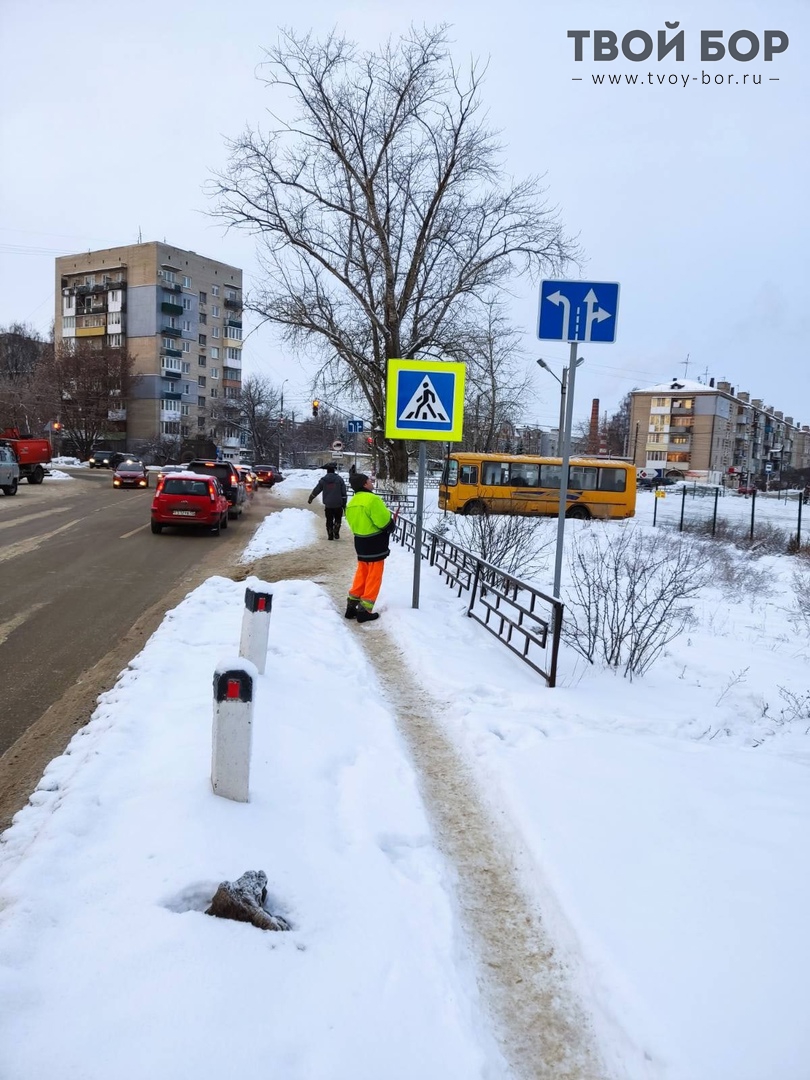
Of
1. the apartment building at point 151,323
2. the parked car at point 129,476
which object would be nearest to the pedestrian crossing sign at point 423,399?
the parked car at point 129,476

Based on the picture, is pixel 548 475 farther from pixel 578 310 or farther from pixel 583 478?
pixel 578 310

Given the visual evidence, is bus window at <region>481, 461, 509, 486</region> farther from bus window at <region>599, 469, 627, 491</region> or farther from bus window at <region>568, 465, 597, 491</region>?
bus window at <region>599, 469, 627, 491</region>

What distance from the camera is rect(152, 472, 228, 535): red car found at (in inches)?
682

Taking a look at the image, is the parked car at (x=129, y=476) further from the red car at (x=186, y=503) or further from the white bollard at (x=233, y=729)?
the white bollard at (x=233, y=729)

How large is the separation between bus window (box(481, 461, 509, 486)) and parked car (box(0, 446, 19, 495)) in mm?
18572

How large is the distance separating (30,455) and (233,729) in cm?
3588

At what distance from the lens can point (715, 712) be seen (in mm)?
6223

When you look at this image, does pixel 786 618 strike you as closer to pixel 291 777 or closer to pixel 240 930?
pixel 291 777

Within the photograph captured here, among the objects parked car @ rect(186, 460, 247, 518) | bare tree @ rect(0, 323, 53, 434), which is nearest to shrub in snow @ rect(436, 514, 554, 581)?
parked car @ rect(186, 460, 247, 518)

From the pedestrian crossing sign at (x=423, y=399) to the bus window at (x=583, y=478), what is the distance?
23.9 metres

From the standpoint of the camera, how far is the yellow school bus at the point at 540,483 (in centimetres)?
3019

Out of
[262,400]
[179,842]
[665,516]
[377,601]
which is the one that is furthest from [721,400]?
[179,842]

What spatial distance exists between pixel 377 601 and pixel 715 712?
459 centimetres

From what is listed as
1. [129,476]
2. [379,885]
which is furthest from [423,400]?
[129,476]
